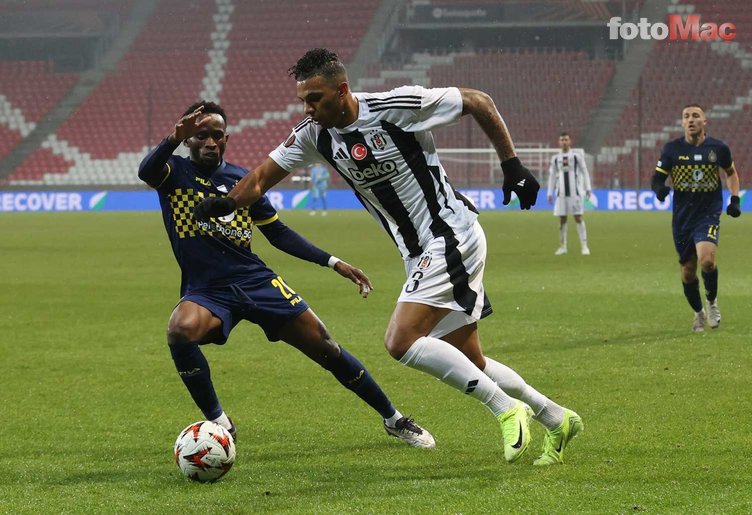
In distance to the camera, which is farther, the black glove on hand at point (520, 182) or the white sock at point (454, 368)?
the white sock at point (454, 368)

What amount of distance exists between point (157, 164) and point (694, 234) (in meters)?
6.56

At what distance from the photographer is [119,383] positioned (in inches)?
333

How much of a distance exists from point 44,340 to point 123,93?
40699 millimetres

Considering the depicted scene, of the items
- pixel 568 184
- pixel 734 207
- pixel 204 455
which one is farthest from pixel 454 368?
pixel 568 184

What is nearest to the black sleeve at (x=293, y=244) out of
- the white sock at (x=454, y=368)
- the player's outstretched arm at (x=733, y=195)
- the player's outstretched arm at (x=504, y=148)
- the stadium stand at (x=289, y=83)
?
the white sock at (x=454, y=368)

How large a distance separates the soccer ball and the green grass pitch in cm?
10

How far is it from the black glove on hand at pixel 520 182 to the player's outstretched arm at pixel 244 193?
43.0 inches

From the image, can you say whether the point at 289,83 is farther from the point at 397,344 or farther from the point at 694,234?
the point at 397,344

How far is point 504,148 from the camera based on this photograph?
5367 mm

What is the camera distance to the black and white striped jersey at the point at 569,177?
2217 cm

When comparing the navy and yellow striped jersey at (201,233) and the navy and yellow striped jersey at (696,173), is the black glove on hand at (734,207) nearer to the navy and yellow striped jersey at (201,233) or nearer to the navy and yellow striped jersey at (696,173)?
the navy and yellow striped jersey at (696,173)

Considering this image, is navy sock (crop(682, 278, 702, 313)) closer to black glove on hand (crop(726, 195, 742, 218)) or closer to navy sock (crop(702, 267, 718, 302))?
navy sock (crop(702, 267, 718, 302))

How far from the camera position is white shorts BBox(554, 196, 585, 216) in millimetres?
21675

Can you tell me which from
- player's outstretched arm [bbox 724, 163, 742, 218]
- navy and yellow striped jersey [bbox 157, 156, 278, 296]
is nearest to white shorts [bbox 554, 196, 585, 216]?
player's outstretched arm [bbox 724, 163, 742, 218]
